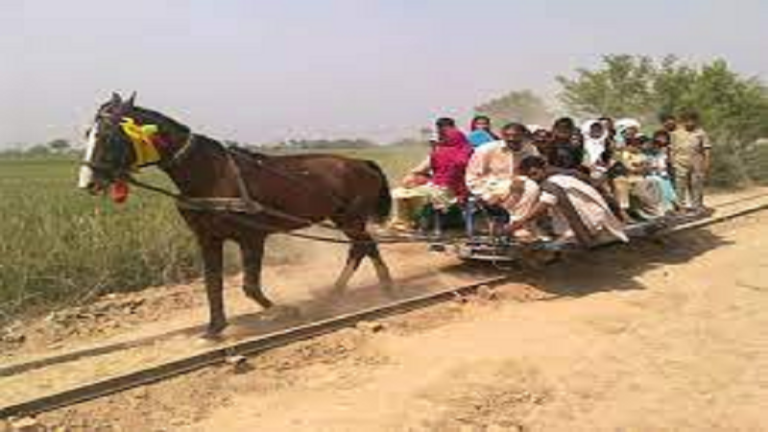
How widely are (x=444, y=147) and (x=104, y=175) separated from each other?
14.8 ft

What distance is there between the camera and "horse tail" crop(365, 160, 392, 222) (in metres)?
9.44

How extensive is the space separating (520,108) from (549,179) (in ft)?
43.8

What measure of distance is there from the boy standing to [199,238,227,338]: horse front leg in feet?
29.9

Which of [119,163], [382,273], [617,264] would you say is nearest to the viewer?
[119,163]

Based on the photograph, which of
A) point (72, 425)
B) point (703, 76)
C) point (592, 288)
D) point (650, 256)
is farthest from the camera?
point (703, 76)

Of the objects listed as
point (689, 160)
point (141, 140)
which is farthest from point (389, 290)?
point (689, 160)

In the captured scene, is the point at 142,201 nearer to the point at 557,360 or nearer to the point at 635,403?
the point at 557,360

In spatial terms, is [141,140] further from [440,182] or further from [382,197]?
[440,182]

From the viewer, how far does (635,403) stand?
6066 millimetres

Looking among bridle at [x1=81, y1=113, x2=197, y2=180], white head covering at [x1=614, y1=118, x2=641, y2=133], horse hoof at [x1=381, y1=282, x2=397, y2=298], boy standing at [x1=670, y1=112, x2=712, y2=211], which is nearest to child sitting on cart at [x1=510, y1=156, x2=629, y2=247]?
horse hoof at [x1=381, y1=282, x2=397, y2=298]

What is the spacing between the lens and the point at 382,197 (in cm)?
952

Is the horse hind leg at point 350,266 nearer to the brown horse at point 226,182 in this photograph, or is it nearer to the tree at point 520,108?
the brown horse at point 226,182

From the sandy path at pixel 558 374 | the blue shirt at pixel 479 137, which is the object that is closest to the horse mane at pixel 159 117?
the sandy path at pixel 558 374

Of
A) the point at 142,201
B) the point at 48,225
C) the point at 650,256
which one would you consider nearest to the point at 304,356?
the point at 48,225
